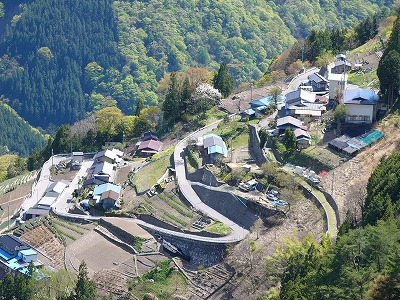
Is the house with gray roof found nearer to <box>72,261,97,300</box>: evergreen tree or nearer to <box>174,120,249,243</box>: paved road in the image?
<box>174,120,249,243</box>: paved road

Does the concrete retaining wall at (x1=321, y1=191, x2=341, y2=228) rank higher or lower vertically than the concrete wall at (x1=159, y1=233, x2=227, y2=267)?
higher

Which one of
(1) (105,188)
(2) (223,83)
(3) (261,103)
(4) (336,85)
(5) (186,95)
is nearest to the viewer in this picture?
(1) (105,188)

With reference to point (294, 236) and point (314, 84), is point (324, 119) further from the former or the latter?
point (294, 236)

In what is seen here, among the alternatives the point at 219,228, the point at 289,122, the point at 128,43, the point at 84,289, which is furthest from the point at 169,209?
the point at 128,43

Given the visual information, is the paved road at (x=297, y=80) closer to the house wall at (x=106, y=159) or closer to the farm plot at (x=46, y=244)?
the house wall at (x=106, y=159)

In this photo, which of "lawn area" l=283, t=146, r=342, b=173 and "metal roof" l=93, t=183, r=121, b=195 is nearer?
"lawn area" l=283, t=146, r=342, b=173

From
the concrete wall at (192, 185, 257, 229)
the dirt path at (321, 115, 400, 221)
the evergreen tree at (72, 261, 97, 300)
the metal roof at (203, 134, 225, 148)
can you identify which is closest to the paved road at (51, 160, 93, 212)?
the concrete wall at (192, 185, 257, 229)

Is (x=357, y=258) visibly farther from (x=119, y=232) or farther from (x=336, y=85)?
(x=336, y=85)
